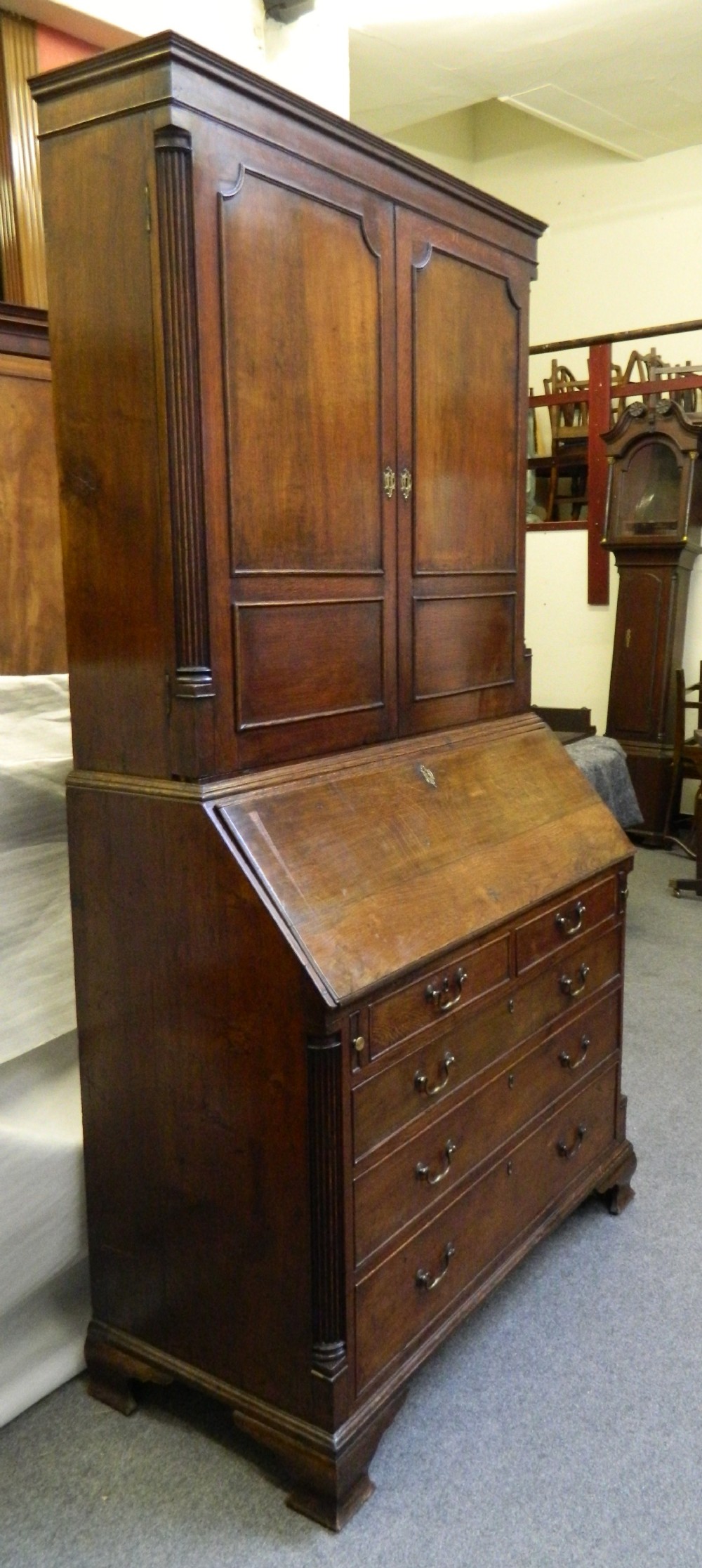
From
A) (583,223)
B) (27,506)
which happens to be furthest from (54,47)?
(583,223)

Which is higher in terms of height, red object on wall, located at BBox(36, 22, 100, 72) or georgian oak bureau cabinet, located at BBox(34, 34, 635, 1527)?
red object on wall, located at BBox(36, 22, 100, 72)

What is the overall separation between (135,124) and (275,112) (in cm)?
21

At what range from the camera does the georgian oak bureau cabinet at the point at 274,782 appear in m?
1.53

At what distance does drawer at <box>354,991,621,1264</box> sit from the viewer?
167 cm

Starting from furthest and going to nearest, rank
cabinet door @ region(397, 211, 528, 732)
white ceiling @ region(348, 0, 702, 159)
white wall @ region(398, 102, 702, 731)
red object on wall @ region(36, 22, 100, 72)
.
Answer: white wall @ region(398, 102, 702, 731) → white ceiling @ region(348, 0, 702, 159) → red object on wall @ region(36, 22, 100, 72) → cabinet door @ region(397, 211, 528, 732)

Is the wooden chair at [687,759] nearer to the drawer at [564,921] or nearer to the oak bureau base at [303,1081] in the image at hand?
the drawer at [564,921]

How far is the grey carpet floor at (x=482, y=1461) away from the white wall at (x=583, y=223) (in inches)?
170

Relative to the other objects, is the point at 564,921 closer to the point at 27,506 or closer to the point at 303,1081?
the point at 303,1081

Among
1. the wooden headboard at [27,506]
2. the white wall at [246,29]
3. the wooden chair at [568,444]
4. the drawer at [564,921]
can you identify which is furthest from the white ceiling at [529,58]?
the drawer at [564,921]

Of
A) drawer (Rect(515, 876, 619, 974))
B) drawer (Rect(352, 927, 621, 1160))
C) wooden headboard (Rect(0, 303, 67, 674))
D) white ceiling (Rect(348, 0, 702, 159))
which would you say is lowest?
drawer (Rect(352, 927, 621, 1160))

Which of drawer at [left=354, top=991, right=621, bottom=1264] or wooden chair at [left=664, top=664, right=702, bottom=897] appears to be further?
wooden chair at [left=664, top=664, right=702, bottom=897]

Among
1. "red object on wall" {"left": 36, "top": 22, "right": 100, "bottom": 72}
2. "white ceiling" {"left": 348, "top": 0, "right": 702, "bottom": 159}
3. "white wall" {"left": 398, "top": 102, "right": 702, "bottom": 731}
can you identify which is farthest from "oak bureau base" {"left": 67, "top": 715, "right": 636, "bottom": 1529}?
"white wall" {"left": 398, "top": 102, "right": 702, "bottom": 731}

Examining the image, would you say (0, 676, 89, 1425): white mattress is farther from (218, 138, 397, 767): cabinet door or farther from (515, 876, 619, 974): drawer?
(515, 876, 619, 974): drawer

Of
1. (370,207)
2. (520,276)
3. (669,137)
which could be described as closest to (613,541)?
(669,137)
